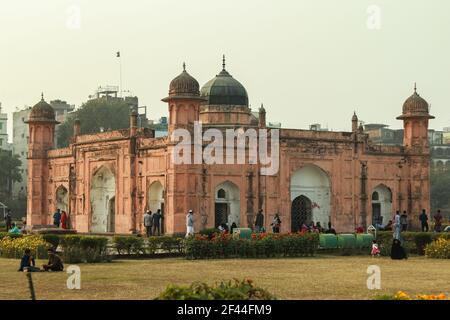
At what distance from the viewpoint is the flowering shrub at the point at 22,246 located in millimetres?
25641

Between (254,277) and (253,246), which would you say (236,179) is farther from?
(254,277)

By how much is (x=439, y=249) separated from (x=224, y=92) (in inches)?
730

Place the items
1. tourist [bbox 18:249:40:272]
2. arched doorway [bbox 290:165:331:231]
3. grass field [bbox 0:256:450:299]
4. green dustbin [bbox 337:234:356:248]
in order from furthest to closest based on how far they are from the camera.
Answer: arched doorway [bbox 290:165:331:231] < green dustbin [bbox 337:234:356:248] < tourist [bbox 18:249:40:272] < grass field [bbox 0:256:450:299]

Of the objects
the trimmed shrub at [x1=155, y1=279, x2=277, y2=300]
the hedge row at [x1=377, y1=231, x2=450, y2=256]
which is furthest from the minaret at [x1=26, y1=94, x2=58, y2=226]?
the trimmed shrub at [x1=155, y1=279, x2=277, y2=300]

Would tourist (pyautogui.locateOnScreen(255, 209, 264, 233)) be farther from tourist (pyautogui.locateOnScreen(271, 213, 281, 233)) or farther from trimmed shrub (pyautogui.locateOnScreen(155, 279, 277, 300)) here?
trimmed shrub (pyautogui.locateOnScreen(155, 279, 277, 300))

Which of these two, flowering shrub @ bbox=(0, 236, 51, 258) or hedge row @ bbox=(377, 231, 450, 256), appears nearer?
flowering shrub @ bbox=(0, 236, 51, 258)

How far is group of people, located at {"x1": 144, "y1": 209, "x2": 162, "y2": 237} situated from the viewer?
123ft

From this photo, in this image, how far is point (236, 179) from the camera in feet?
129

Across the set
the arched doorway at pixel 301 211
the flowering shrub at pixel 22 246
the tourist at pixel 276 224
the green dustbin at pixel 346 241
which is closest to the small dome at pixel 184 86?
the tourist at pixel 276 224

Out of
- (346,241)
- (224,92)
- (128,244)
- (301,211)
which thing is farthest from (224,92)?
(128,244)

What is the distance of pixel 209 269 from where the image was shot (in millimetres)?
21750

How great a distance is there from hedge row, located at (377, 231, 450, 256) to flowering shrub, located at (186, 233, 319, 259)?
228 cm

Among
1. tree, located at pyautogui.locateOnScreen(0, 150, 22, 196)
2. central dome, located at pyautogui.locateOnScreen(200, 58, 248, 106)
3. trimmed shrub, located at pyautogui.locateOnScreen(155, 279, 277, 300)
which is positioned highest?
central dome, located at pyautogui.locateOnScreen(200, 58, 248, 106)
